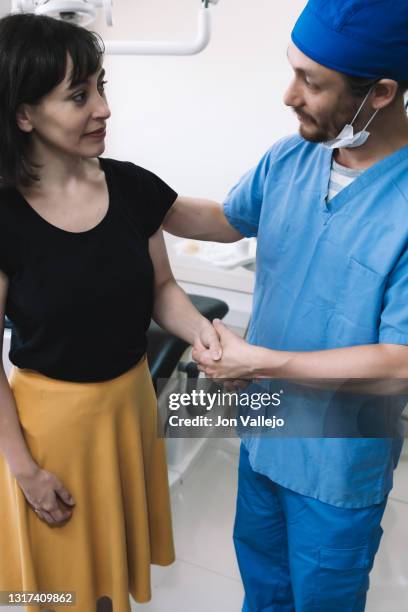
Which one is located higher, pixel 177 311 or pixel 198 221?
pixel 198 221

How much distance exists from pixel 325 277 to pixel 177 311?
1.07 feet

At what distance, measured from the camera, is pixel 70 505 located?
1052 mm

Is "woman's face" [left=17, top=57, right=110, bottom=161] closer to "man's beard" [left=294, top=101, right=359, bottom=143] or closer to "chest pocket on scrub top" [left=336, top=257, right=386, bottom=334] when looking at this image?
"man's beard" [left=294, top=101, right=359, bottom=143]

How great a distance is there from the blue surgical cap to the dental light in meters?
0.38

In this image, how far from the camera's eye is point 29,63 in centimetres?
82

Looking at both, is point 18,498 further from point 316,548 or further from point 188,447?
point 188,447

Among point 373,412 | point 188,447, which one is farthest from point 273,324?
point 188,447

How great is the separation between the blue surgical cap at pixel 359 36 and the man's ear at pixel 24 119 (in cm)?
47

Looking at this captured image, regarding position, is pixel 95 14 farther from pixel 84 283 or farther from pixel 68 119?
pixel 84 283

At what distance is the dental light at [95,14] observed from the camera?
3.67ft

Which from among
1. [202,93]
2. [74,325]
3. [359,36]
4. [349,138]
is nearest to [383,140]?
[349,138]

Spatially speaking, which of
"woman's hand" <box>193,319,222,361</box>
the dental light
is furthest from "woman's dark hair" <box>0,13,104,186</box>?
"woman's hand" <box>193,319,222,361</box>

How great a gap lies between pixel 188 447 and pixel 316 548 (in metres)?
1.01

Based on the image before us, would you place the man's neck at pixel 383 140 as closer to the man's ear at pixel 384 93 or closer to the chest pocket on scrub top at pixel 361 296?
the man's ear at pixel 384 93
